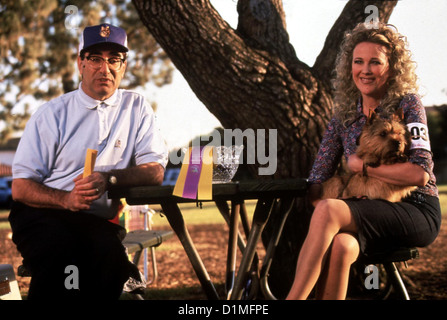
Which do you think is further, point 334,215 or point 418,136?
point 418,136

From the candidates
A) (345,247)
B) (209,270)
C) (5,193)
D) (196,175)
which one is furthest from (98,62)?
(5,193)

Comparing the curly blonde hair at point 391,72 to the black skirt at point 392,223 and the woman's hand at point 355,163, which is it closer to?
the woman's hand at point 355,163

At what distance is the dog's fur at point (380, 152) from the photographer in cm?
325

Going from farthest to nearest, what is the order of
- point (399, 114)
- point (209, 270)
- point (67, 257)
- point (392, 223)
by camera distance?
point (209, 270), point (399, 114), point (67, 257), point (392, 223)

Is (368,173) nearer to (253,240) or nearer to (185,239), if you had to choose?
(253,240)

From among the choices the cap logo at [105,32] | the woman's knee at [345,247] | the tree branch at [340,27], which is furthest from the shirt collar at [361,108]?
the cap logo at [105,32]

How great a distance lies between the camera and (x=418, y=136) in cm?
324

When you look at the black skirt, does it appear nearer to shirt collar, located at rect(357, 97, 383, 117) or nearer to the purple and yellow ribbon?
shirt collar, located at rect(357, 97, 383, 117)

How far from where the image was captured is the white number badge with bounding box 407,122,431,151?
Answer: 10.6 ft

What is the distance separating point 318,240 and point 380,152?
0.74m

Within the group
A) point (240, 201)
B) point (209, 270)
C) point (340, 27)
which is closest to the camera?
point (240, 201)

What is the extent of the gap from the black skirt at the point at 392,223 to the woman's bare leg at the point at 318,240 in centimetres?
8
